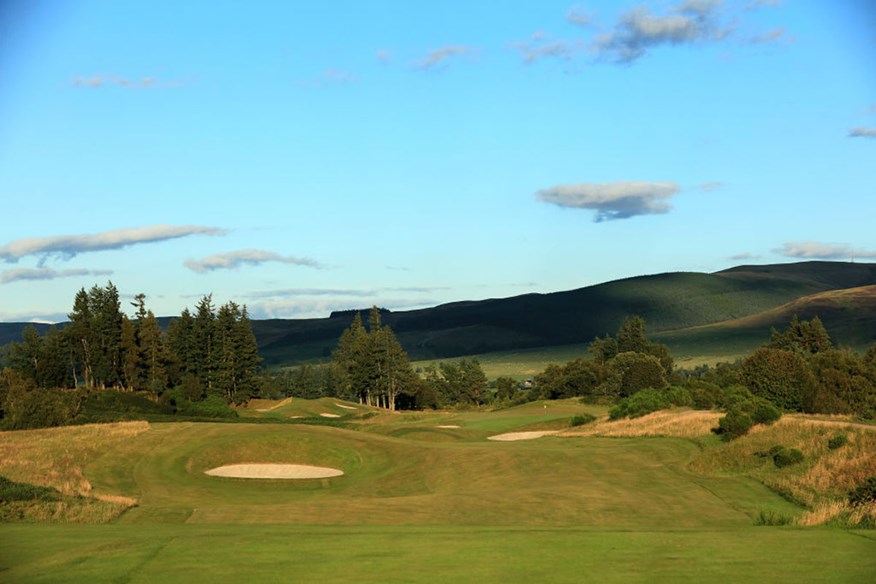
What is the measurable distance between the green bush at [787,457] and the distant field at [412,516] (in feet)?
7.30

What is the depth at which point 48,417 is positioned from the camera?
73.5 metres

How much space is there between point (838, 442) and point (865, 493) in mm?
9555

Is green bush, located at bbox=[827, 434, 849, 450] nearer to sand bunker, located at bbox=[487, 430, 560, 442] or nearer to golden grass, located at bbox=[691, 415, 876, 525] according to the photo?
golden grass, located at bbox=[691, 415, 876, 525]

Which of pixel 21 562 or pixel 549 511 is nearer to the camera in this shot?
pixel 21 562

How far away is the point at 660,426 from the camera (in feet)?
185

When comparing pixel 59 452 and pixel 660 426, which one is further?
pixel 660 426

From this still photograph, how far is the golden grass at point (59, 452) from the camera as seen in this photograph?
133ft

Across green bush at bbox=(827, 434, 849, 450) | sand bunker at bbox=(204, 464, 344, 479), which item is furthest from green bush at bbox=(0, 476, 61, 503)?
green bush at bbox=(827, 434, 849, 450)

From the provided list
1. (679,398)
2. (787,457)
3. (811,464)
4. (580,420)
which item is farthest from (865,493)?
(679,398)

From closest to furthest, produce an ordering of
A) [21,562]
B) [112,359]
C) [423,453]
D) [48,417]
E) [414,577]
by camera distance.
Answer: [414,577], [21,562], [423,453], [48,417], [112,359]

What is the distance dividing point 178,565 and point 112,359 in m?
107

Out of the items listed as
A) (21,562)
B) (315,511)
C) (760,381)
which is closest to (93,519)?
(315,511)

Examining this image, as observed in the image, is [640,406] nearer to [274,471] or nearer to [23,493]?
[274,471]

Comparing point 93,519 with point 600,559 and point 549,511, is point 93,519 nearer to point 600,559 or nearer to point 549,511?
point 549,511
